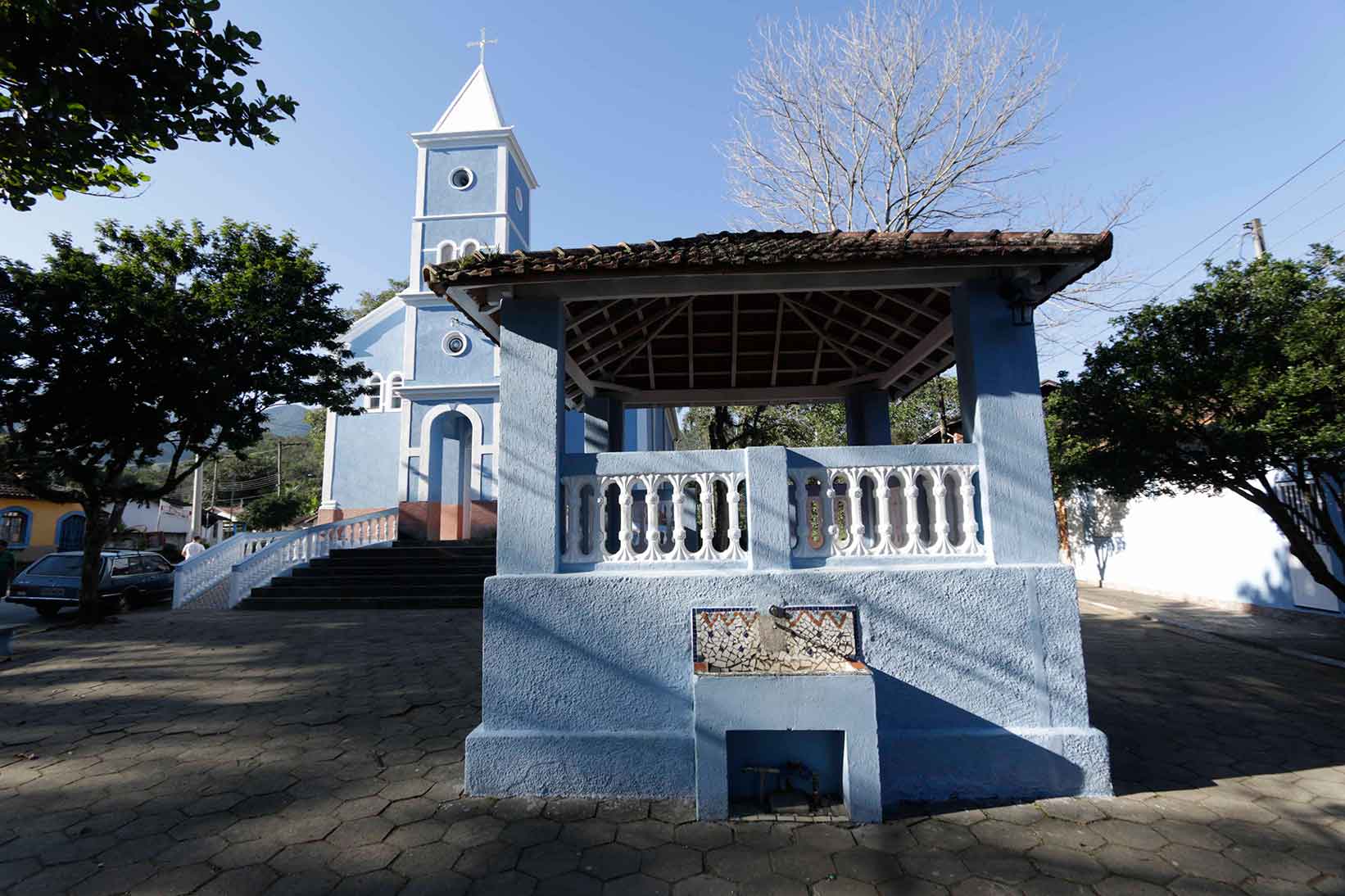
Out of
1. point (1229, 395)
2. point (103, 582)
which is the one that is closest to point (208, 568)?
point (103, 582)

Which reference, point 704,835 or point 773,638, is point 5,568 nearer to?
point 704,835

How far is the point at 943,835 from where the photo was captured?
313cm

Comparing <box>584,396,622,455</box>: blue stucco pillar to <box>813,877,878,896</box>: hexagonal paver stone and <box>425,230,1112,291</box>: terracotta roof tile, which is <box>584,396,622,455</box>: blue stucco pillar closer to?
<box>425,230,1112,291</box>: terracotta roof tile

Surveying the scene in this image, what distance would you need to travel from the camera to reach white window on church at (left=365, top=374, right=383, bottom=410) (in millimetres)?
16422

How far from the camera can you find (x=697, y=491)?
166 inches

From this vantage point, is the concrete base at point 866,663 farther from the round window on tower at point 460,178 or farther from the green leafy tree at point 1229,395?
the round window on tower at point 460,178

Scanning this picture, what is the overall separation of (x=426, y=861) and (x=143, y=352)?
1019 cm

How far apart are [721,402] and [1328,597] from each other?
951 cm

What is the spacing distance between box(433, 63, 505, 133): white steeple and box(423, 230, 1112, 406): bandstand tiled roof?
12951 mm

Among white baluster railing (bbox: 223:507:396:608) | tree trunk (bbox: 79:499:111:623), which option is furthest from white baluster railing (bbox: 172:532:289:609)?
tree trunk (bbox: 79:499:111:623)

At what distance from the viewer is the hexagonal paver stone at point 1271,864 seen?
273 centimetres

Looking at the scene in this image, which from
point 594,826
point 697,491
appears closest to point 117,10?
point 697,491

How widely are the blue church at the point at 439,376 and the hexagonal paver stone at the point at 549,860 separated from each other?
11641mm

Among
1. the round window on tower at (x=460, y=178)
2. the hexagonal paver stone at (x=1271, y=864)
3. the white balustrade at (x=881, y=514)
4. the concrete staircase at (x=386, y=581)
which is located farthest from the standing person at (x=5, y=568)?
the hexagonal paver stone at (x=1271, y=864)
